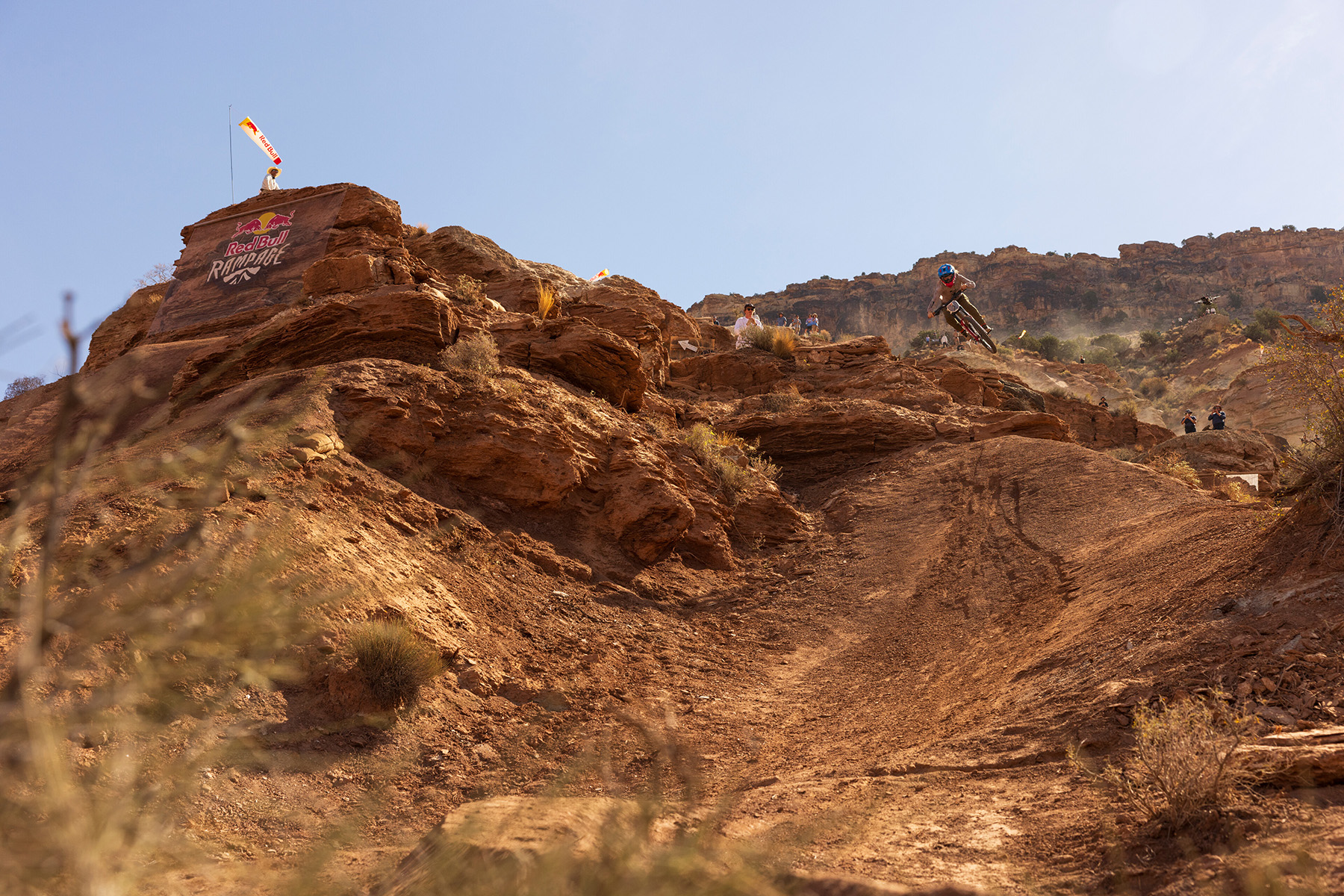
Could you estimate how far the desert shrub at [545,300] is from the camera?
15984mm

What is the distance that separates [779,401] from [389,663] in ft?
44.2

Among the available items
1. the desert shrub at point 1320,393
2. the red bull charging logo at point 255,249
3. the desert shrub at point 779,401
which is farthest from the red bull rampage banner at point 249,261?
the desert shrub at point 1320,393

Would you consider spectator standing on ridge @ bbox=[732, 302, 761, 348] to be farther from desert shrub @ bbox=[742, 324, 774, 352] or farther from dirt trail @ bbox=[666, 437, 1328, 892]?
dirt trail @ bbox=[666, 437, 1328, 892]

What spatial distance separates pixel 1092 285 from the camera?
2744 inches

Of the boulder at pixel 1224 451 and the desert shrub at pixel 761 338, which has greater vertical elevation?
the desert shrub at pixel 761 338

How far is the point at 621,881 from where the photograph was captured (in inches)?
78.1

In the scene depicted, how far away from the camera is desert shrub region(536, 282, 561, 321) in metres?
16.0

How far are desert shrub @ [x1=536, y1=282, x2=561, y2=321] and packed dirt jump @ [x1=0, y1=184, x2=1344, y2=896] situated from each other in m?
0.12

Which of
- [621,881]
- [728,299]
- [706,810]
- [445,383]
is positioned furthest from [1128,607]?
[728,299]

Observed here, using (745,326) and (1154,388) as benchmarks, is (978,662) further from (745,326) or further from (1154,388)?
(1154,388)

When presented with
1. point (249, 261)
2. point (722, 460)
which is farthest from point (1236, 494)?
point (249, 261)

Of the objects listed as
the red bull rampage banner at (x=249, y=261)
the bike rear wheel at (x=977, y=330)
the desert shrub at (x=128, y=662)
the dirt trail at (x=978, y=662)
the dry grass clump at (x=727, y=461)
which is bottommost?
the dirt trail at (x=978, y=662)

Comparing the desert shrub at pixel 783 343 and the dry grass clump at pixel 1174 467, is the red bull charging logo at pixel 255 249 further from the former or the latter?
the dry grass clump at pixel 1174 467

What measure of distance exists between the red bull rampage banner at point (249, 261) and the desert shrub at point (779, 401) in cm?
1016
